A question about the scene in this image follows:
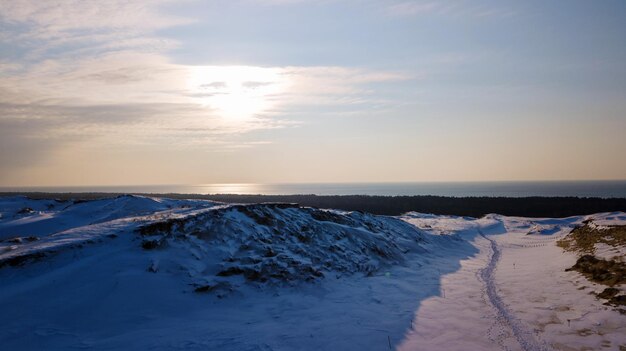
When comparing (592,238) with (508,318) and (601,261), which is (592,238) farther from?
(508,318)

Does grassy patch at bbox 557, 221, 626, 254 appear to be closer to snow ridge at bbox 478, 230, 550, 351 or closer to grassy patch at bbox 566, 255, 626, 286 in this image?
grassy patch at bbox 566, 255, 626, 286

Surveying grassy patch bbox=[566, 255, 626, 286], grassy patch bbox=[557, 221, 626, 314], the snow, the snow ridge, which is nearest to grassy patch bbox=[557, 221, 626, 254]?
grassy patch bbox=[557, 221, 626, 314]

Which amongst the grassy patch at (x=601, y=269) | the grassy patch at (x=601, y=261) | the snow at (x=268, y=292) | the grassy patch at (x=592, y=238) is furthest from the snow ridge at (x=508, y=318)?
the grassy patch at (x=592, y=238)

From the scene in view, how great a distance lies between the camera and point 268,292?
14250 mm

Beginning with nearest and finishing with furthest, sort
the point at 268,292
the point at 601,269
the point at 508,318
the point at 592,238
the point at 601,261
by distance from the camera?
the point at 508,318, the point at 268,292, the point at 601,269, the point at 601,261, the point at 592,238

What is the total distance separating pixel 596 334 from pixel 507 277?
7.47m

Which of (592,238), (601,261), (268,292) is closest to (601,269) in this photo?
(601,261)

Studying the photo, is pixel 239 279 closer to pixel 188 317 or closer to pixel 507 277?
pixel 188 317

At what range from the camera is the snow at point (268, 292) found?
1013 cm

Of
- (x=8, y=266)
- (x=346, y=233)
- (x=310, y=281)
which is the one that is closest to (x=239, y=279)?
(x=310, y=281)

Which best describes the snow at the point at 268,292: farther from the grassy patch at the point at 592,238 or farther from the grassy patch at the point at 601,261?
the grassy patch at the point at 592,238

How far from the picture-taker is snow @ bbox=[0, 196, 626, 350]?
1013 centimetres

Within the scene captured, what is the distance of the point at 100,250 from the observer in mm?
14180

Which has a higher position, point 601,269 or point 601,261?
point 601,261
